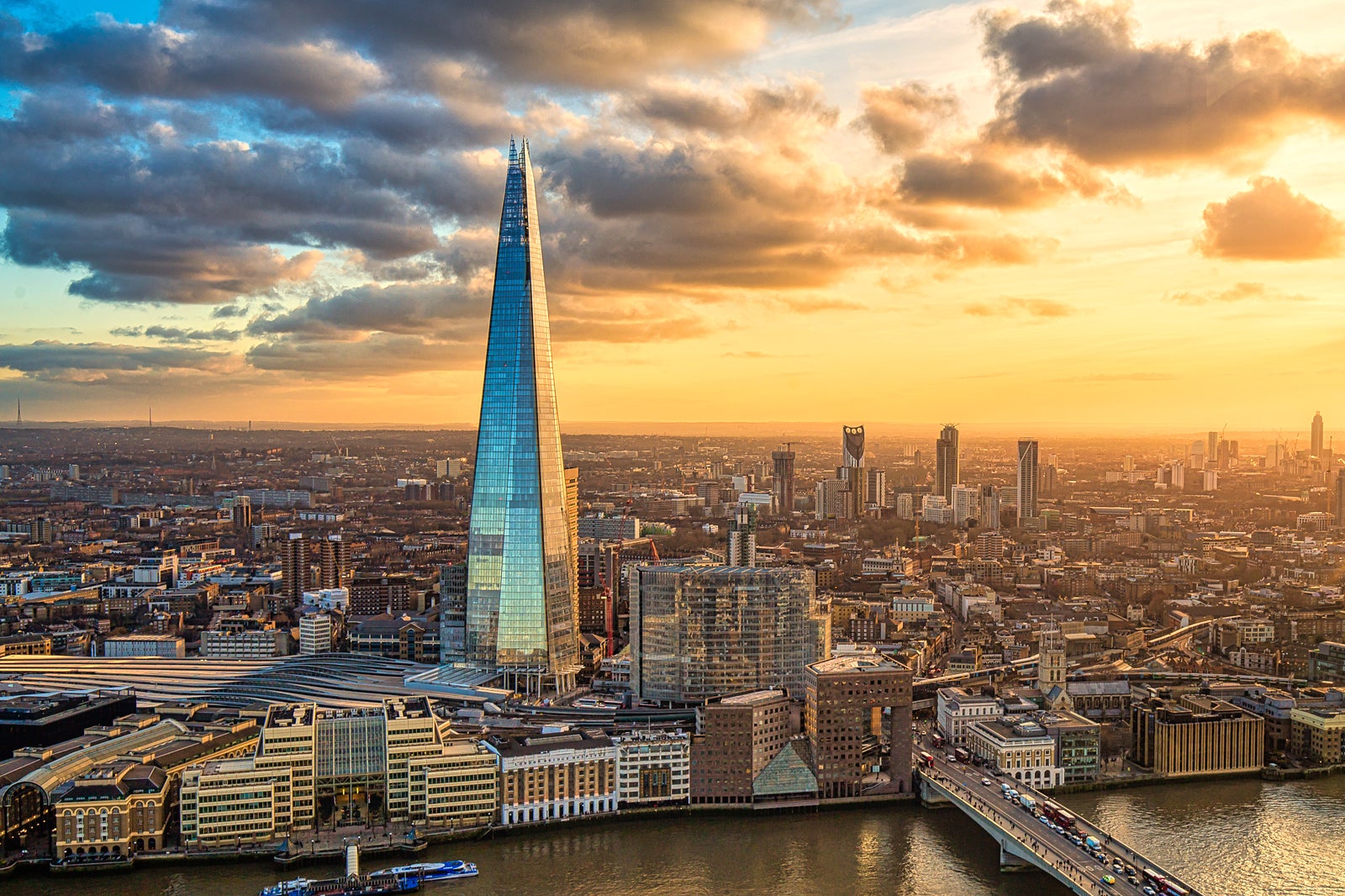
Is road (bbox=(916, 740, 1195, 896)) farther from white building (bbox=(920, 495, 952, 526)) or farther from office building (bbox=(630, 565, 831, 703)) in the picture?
white building (bbox=(920, 495, 952, 526))

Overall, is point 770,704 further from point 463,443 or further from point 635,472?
point 463,443

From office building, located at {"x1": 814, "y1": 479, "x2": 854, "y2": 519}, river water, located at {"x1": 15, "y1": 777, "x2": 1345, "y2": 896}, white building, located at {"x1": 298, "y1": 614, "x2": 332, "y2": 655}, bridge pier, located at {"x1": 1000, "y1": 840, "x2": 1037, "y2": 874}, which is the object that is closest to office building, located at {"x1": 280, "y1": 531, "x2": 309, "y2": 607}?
white building, located at {"x1": 298, "y1": 614, "x2": 332, "y2": 655}

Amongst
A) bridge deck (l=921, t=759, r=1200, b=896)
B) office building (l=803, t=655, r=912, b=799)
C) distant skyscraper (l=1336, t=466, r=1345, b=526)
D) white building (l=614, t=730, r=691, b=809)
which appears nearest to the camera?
bridge deck (l=921, t=759, r=1200, b=896)

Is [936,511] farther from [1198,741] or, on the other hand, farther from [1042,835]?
[1042,835]

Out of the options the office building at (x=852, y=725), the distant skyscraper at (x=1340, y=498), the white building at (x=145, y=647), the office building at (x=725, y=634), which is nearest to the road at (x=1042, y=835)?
the office building at (x=852, y=725)

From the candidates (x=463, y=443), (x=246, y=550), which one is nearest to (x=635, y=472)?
(x=463, y=443)

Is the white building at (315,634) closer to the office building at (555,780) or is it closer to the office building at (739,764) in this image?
the office building at (555,780)
